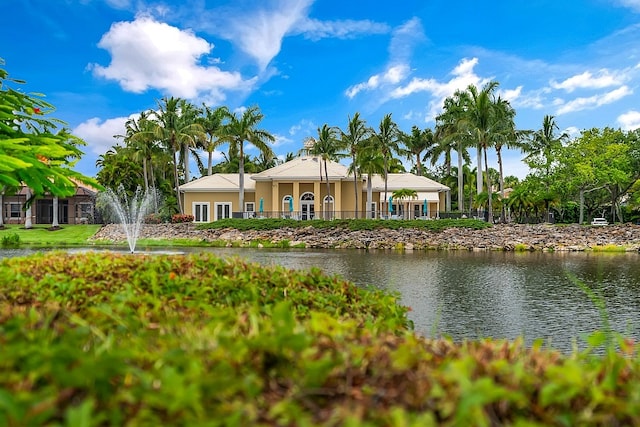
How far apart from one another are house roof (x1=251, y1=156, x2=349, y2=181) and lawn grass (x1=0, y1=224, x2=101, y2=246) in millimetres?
15695

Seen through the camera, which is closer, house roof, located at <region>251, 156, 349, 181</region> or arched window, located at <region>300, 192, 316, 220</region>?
house roof, located at <region>251, 156, 349, 181</region>

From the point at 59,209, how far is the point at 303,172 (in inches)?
1183

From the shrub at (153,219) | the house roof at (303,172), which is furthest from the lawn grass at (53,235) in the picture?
the house roof at (303,172)

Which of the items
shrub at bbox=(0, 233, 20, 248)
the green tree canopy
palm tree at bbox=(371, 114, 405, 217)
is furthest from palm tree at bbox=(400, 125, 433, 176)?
the green tree canopy

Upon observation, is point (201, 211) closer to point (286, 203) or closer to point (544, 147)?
point (286, 203)

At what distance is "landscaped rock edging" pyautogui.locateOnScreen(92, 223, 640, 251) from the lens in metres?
36.5

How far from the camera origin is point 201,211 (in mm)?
50031

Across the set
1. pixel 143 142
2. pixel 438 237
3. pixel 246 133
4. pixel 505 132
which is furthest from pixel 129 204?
pixel 505 132

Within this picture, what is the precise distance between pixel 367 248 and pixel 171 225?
724 inches

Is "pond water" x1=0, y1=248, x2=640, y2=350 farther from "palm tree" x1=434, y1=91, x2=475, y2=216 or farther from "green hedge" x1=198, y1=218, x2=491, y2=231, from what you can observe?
"palm tree" x1=434, y1=91, x2=475, y2=216

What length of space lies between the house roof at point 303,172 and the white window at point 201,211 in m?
6.33

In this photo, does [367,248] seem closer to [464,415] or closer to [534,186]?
[534,186]

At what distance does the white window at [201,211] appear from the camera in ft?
164

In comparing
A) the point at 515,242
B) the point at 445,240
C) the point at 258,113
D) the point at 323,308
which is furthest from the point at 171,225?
the point at 323,308
